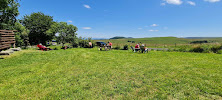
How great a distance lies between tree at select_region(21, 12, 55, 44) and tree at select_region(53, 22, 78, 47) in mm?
15618

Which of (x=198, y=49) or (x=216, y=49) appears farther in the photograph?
(x=198, y=49)

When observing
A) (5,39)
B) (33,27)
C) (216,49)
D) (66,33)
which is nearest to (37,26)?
(33,27)

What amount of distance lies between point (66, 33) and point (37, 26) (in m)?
20.9

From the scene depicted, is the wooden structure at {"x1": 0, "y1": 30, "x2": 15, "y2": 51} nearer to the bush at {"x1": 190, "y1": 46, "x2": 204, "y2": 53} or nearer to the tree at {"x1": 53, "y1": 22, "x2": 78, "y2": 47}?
the tree at {"x1": 53, "y1": 22, "x2": 78, "y2": 47}

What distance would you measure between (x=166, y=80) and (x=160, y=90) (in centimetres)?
110

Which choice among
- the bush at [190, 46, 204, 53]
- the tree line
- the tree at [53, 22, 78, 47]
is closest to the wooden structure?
the tree line

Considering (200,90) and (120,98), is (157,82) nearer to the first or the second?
(200,90)

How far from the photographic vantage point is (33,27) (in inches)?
1304

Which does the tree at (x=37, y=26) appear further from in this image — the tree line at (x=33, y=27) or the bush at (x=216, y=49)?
the bush at (x=216, y=49)

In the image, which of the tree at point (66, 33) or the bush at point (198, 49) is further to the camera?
the tree at point (66, 33)

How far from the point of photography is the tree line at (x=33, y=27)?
49.5 feet

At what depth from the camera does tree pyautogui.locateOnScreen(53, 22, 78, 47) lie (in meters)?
19.3

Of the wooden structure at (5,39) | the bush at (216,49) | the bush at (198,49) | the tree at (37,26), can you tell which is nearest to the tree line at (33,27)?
the tree at (37,26)

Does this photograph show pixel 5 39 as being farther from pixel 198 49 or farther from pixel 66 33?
pixel 198 49
